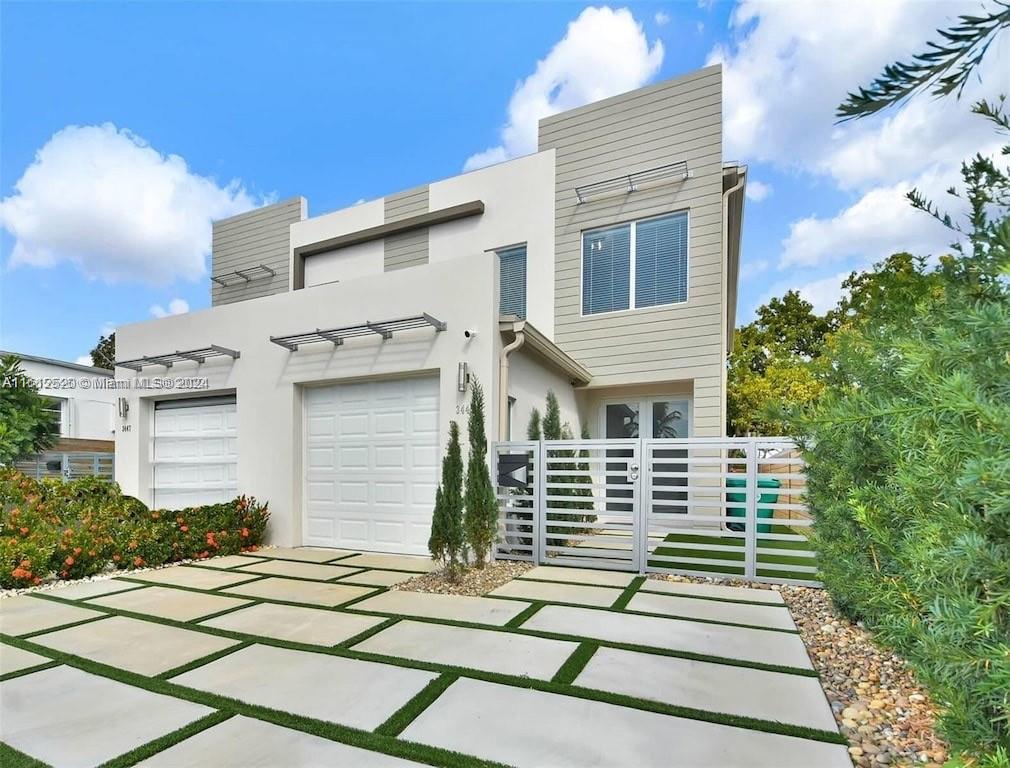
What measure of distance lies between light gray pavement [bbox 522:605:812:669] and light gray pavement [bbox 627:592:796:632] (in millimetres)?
206

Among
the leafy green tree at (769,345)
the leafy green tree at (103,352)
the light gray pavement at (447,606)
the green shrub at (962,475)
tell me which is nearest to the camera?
the green shrub at (962,475)

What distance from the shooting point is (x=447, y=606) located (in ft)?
15.5

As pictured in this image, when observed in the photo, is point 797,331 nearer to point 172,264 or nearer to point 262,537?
point 262,537

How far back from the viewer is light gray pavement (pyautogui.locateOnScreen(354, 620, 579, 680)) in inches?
131

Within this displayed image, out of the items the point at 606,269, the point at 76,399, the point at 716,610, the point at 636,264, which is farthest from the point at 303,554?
the point at 76,399

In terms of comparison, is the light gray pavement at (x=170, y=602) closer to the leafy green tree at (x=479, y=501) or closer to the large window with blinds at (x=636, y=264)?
the leafy green tree at (x=479, y=501)

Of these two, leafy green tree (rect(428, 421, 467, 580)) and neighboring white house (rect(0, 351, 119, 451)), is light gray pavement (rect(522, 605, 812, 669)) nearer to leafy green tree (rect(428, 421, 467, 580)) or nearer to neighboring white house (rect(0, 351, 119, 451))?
leafy green tree (rect(428, 421, 467, 580))

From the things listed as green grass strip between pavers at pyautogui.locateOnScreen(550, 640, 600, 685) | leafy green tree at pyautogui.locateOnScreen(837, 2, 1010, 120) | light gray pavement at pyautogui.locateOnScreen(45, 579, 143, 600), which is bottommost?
light gray pavement at pyautogui.locateOnScreen(45, 579, 143, 600)

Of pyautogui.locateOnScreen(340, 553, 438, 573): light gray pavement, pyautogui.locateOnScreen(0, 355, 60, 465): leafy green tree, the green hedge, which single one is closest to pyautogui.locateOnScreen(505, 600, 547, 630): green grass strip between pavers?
pyautogui.locateOnScreen(340, 553, 438, 573): light gray pavement

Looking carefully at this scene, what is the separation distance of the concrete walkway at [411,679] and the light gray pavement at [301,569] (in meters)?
0.69

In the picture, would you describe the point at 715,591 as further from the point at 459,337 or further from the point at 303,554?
the point at 303,554

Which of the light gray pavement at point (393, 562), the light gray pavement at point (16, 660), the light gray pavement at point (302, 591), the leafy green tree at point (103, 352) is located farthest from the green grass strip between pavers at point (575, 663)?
the leafy green tree at point (103, 352)

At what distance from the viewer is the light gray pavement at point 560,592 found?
4.88 meters

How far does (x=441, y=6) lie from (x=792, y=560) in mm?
6624
